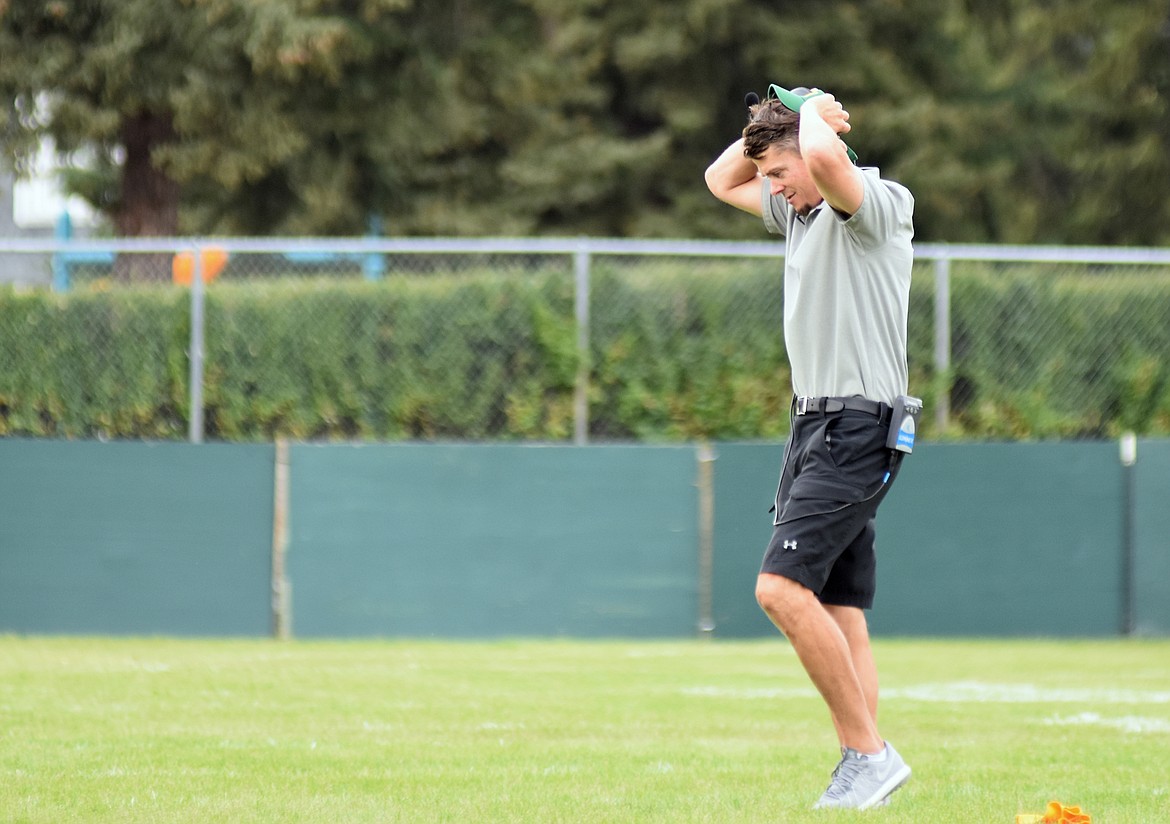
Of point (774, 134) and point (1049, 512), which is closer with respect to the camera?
point (774, 134)

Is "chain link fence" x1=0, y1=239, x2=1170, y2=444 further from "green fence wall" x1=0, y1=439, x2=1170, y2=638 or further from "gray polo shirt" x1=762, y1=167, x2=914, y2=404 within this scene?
"gray polo shirt" x1=762, y1=167, x2=914, y2=404

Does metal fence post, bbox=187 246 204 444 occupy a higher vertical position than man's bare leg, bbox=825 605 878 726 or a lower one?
higher

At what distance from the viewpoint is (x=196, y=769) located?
534 centimetres

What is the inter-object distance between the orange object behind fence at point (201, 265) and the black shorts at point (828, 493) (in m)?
7.92

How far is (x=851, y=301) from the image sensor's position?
15.6ft

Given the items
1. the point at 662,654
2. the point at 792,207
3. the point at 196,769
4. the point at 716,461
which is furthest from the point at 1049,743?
the point at 716,461

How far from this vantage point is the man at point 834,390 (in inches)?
185

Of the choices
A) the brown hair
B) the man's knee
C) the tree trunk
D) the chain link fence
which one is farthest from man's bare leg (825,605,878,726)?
the tree trunk

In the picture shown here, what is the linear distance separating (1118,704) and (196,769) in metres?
4.32

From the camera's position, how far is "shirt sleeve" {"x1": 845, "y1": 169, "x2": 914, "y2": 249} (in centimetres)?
468

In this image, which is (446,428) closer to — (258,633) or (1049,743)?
(258,633)

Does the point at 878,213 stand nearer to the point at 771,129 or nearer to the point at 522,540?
the point at 771,129

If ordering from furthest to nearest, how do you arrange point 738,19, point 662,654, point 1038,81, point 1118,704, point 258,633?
point 1038,81 → point 738,19 → point 258,633 → point 662,654 → point 1118,704

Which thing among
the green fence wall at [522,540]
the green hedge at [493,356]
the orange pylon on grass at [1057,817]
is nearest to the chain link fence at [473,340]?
the green hedge at [493,356]
